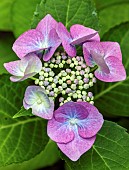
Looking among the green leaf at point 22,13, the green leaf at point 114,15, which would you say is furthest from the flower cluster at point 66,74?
the green leaf at point 114,15

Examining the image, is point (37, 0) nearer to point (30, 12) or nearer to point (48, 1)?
point (30, 12)

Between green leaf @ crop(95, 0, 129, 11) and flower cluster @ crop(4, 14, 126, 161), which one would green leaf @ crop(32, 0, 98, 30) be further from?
green leaf @ crop(95, 0, 129, 11)

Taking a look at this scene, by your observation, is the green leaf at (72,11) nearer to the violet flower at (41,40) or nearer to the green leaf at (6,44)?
A: the violet flower at (41,40)

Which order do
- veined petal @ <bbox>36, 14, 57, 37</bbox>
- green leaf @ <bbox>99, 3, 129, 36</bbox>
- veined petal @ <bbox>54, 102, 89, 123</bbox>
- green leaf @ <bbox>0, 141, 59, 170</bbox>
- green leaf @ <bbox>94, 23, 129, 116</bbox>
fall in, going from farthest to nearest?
green leaf @ <bbox>99, 3, 129, 36</bbox>, green leaf @ <bbox>0, 141, 59, 170</bbox>, green leaf @ <bbox>94, 23, 129, 116</bbox>, veined petal @ <bbox>36, 14, 57, 37</bbox>, veined petal @ <bbox>54, 102, 89, 123</bbox>

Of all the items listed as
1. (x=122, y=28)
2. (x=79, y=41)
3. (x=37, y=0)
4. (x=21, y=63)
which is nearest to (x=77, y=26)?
(x=79, y=41)

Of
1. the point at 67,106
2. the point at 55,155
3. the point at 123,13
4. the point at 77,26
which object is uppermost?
the point at 77,26

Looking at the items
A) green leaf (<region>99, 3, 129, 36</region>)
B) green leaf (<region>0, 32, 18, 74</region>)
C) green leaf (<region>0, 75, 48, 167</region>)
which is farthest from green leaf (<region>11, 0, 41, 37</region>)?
green leaf (<region>0, 75, 48, 167</region>)
